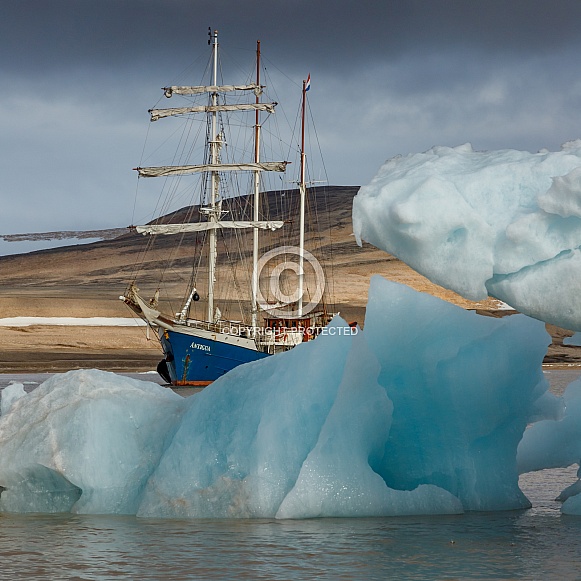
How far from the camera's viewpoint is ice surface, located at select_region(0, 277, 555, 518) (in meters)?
10.4

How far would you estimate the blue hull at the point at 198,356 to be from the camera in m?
50.2

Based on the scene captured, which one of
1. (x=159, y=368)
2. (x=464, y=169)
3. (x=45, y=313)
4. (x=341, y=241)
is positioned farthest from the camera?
(x=341, y=241)

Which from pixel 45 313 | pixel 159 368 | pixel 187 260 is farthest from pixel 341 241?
pixel 159 368

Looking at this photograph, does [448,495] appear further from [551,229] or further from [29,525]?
[29,525]

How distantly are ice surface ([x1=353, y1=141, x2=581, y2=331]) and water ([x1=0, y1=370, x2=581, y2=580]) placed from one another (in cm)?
196

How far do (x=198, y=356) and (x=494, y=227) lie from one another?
136 feet

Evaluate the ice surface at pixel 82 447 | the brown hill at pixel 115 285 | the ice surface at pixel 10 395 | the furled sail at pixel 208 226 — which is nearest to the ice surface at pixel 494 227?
the ice surface at pixel 82 447

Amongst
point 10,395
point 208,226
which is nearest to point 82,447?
point 10,395

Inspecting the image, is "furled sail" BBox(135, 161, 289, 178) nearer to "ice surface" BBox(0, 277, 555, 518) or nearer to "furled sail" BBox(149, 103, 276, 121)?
"furled sail" BBox(149, 103, 276, 121)

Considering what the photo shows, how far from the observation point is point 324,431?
1027 cm

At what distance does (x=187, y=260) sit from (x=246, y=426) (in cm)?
10869

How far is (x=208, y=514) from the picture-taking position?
34.8 feet

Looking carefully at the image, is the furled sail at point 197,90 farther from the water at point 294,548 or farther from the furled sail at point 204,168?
the water at point 294,548

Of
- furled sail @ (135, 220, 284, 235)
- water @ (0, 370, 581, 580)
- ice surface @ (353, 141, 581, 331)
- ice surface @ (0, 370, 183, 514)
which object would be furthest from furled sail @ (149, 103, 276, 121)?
ice surface @ (353, 141, 581, 331)
